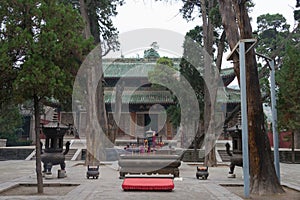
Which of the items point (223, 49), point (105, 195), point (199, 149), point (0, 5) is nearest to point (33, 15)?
point (0, 5)

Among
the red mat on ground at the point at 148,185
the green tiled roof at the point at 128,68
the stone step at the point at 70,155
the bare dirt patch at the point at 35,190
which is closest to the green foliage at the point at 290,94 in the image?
the red mat on ground at the point at 148,185

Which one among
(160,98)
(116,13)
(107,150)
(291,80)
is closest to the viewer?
(291,80)

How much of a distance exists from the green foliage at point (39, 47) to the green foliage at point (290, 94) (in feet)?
14.6

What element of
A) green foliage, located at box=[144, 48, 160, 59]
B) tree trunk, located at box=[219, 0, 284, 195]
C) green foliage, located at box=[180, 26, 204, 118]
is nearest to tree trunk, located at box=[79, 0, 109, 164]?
green foliage, located at box=[180, 26, 204, 118]

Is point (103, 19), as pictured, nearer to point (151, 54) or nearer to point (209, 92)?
point (209, 92)

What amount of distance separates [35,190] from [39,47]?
3.22 m

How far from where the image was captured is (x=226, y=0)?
25.9 ft

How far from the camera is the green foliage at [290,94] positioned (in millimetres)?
7238

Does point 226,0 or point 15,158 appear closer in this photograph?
point 226,0

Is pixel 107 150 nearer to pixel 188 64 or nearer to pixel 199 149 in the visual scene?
pixel 199 149

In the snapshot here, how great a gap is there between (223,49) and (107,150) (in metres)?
8.14

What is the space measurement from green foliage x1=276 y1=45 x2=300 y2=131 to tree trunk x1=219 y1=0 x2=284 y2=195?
67cm

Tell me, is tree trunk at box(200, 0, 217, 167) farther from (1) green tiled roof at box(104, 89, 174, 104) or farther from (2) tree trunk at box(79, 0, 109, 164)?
(1) green tiled roof at box(104, 89, 174, 104)

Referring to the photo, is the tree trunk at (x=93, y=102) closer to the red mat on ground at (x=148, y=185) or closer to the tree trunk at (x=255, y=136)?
the red mat on ground at (x=148, y=185)
